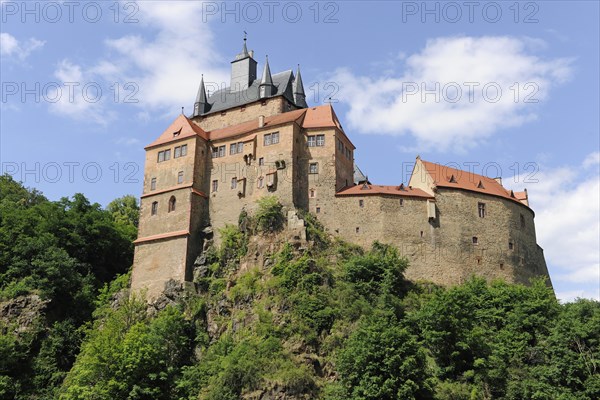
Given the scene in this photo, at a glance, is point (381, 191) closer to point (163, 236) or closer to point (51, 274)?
point (163, 236)

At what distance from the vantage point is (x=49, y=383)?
52469mm

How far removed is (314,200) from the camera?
58.8m

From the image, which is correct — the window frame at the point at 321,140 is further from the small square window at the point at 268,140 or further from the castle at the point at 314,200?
the small square window at the point at 268,140

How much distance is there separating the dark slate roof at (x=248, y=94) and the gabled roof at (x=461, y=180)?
13497 mm

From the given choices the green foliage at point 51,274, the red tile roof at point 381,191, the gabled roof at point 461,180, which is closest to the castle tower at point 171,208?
the green foliage at point 51,274

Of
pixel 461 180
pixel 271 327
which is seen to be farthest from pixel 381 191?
pixel 271 327

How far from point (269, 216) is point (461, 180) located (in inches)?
690

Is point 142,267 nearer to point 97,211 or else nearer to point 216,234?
point 216,234

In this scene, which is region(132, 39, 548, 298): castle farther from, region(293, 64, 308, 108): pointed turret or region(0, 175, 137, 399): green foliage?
region(0, 175, 137, 399): green foliage

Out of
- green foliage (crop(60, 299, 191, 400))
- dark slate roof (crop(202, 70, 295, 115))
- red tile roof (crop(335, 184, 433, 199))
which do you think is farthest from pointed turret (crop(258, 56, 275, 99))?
green foliage (crop(60, 299, 191, 400))

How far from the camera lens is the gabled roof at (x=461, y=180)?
6141 cm

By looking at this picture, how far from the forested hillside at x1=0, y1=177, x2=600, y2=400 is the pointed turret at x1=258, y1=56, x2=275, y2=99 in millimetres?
11904

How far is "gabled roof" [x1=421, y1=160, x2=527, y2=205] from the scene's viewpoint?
201 feet

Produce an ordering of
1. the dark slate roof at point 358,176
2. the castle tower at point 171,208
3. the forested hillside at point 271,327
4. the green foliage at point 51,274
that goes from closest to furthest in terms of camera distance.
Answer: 1. the forested hillside at point 271,327
2. the green foliage at point 51,274
3. the castle tower at point 171,208
4. the dark slate roof at point 358,176
